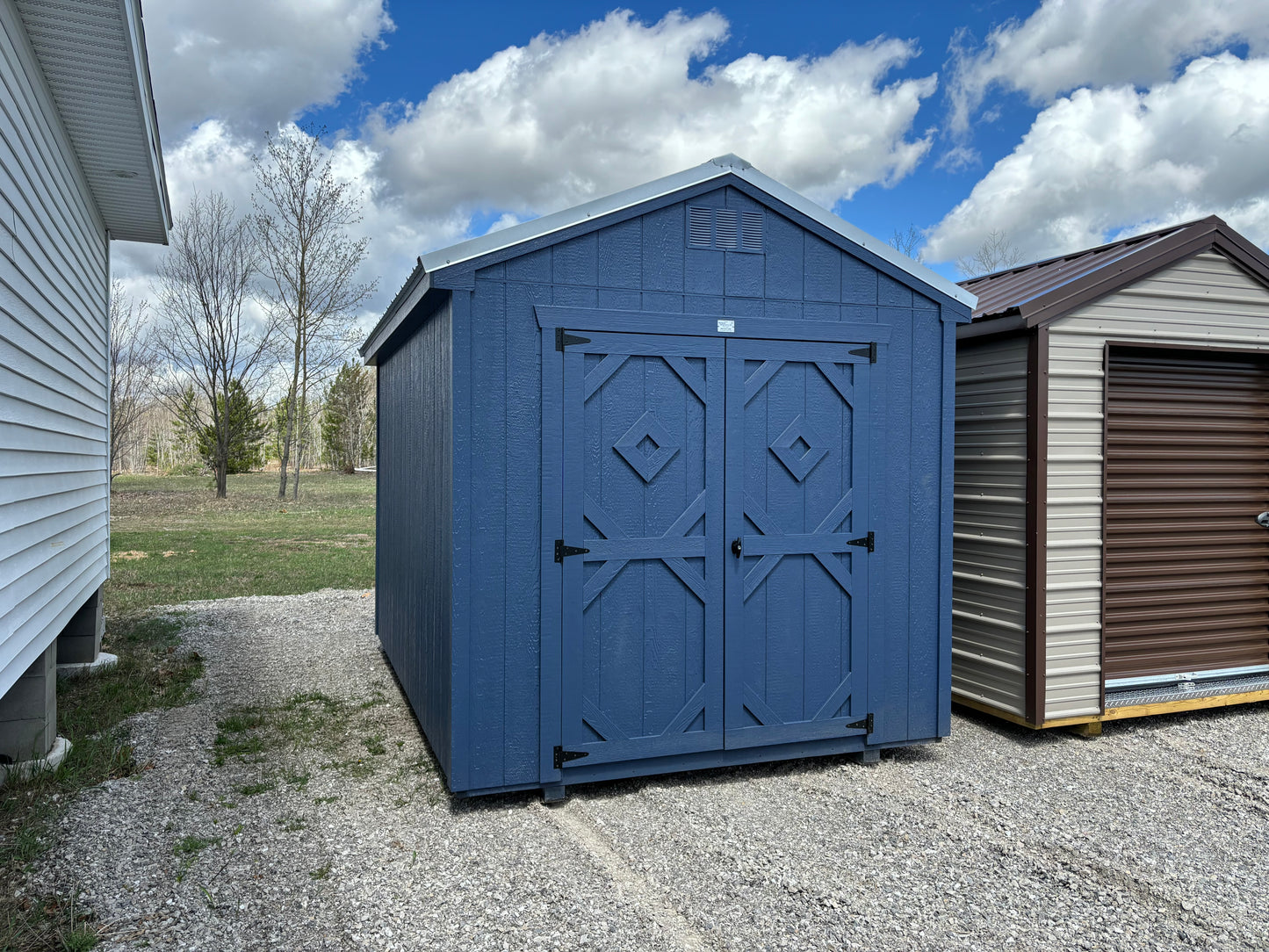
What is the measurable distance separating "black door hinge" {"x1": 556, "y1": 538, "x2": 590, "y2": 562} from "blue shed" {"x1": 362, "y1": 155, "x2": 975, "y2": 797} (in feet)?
→ 0.04

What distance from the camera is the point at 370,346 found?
19.3ft

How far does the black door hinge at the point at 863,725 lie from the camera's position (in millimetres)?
4258

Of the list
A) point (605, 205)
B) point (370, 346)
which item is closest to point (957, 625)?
point (605, 205)

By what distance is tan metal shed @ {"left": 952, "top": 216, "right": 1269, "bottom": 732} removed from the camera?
15.2ft

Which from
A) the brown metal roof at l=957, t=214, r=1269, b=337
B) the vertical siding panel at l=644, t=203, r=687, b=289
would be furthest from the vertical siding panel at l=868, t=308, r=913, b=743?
the vertical siding panel at l=644, t=203, r=687, b=289

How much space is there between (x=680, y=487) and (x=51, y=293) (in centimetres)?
333

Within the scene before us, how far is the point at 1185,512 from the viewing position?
5.18 m

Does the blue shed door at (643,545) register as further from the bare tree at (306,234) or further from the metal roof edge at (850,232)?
the bare tree at (306,234)

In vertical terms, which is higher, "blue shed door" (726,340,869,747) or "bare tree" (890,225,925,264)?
"bare tree" (890,225,925,264)

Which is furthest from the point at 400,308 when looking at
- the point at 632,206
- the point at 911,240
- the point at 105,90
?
the point at 911,240

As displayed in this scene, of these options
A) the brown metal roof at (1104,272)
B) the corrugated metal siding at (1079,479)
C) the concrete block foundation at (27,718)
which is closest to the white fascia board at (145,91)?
the concrete block foundation at (27,718)

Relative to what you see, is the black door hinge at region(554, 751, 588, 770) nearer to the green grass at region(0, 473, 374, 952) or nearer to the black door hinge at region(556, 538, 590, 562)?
the black door hinge at region(556, 538, 590, 562)

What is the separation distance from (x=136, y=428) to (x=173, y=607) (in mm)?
34368

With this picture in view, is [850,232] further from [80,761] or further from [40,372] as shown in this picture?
[80,761]
